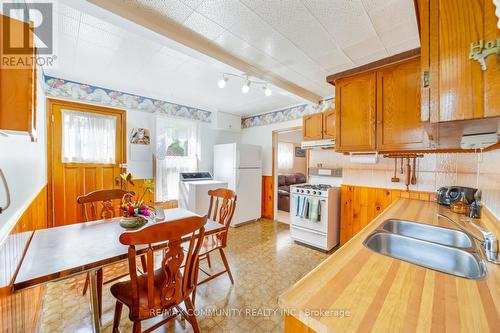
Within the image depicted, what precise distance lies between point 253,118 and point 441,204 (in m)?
3.57

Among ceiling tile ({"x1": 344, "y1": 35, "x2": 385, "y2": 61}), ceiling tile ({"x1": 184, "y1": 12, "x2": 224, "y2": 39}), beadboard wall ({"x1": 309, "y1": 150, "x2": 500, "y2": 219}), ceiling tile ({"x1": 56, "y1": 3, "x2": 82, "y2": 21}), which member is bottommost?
beadboard wall ({"x1": 309, "y1": 150, "x2": 500, "y2": 219})

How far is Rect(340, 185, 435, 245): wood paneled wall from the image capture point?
264 cm

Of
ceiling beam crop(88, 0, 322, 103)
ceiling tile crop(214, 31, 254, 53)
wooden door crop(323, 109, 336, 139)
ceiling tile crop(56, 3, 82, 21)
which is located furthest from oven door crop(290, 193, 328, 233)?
ceiling tile crop(56, 3, 82, 21)

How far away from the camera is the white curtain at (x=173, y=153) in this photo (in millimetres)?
3693

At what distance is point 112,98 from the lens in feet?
10.6

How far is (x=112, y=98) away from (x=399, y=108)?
12.2 feet

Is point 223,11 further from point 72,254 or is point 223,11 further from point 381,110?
point 72,254

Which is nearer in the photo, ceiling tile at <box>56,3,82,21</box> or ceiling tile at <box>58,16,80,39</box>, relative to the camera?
ceiling tile at <box>56,3,82,21</box>

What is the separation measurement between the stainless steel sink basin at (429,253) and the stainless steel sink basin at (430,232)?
0.14 meters

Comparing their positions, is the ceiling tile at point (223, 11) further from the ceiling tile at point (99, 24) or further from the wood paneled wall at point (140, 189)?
the wood paneled wall at point (140, 189)

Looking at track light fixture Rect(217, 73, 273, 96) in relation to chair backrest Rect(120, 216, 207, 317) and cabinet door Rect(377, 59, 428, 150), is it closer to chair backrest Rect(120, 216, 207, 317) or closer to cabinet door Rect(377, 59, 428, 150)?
cabinet door Rect(377, 59, 428, 150)

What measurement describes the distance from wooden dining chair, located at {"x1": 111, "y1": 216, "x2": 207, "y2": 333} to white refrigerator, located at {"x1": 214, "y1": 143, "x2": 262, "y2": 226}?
2.52 metres

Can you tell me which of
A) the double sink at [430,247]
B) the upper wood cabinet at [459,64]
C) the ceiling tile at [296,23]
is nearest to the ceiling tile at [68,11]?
the ceiling tile at [296,23]

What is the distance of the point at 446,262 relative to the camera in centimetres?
109
